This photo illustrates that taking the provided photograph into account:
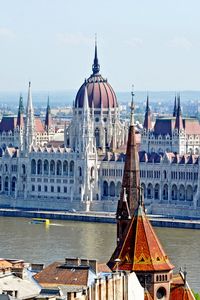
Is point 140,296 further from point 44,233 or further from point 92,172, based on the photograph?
point 92,172

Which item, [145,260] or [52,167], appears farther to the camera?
[52,167]

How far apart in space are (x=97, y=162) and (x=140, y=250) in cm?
5849

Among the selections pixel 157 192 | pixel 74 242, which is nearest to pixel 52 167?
pixel 157 192

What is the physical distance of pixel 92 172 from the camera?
87.4 meters

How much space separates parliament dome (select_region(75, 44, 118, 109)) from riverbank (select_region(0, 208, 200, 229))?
9471 millimetres

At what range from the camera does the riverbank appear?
7612 centimetres

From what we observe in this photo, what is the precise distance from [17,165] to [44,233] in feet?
68.8

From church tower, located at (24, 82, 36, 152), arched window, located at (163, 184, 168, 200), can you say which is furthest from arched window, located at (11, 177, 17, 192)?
arched window, located at (163, 184, 168, 200)

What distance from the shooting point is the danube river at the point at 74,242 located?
5691cm

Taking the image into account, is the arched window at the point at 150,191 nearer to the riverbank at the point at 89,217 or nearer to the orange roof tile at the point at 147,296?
the riverbank at the point at 89,217

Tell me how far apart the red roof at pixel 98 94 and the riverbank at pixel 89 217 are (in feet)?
31.2

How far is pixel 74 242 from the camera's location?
65.9m

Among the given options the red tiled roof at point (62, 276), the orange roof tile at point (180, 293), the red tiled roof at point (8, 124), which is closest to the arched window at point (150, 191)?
the red tiled roof at point (8, 124)

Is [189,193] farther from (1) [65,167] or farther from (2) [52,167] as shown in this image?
(2) [52,167]
